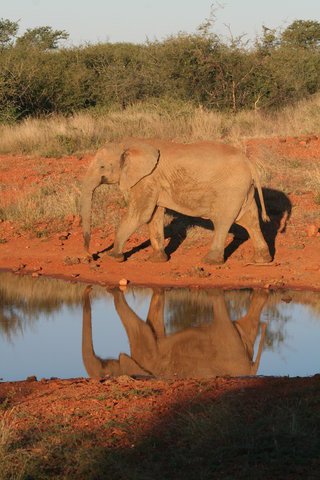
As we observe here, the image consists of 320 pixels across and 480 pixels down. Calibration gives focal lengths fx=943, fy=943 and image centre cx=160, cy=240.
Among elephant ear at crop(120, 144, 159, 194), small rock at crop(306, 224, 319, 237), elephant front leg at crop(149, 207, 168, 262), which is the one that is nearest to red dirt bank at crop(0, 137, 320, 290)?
small rock at crop(306, 224, 319, 237)

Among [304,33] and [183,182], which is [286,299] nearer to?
[183,182]

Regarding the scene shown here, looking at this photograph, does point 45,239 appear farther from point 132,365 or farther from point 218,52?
point 218,52

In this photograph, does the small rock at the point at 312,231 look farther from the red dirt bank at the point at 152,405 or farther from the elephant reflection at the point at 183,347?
the elephant reflection at the point at 183,347

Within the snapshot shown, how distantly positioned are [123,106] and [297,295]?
1619 cm

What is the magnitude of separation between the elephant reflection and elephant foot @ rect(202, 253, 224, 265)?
142cm

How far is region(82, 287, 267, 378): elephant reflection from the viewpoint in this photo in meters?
7.96

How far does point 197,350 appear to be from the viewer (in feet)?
27.9

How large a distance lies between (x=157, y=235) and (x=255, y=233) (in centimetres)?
124

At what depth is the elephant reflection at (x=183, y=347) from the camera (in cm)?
796

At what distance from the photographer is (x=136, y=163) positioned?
1134 cm

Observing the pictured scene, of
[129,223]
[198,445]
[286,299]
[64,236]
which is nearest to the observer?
[198,445]

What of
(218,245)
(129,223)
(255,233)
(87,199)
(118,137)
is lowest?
(218,245)

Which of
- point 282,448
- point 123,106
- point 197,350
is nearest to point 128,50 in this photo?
point 123,106

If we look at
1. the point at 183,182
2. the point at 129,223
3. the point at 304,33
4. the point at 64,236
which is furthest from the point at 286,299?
the point at 304,33
